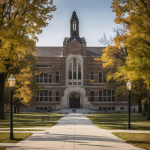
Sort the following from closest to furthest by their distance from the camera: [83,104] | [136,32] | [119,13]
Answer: [136,32] < [119,13] < [83,104]

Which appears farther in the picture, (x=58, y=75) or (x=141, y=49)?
(x=58, y=75)

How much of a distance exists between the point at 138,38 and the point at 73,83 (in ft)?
116

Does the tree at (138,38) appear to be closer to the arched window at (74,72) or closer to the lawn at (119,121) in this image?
the lawn at (119,121)

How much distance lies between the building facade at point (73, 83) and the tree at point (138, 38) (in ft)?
111

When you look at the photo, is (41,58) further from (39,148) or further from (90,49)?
(39,148)

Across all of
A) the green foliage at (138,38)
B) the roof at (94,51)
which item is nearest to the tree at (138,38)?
the green foliage at (138,38)

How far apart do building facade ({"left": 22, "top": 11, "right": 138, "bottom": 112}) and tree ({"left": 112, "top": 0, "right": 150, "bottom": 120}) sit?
1328 inches

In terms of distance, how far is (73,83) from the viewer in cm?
4978

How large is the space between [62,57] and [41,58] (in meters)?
4.94

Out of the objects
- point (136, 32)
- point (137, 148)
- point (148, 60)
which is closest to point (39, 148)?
point (137, 148)

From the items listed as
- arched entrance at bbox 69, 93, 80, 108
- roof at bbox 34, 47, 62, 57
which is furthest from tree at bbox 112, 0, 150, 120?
roof at bbox 34, 47, 62, 57

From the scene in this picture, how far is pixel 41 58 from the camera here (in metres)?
50.5

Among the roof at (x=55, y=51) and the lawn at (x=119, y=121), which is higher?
the roof at (x=55, y=51)

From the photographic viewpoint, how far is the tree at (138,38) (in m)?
14.0
